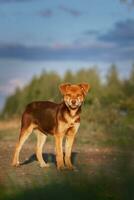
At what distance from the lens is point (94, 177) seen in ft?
19.3

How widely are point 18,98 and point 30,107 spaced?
14.9 meters

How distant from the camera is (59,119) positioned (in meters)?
10.0

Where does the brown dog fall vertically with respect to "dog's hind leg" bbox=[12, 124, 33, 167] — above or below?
above

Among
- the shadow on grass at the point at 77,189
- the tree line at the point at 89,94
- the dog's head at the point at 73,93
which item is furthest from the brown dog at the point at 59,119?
the tree line at the point at 89,94

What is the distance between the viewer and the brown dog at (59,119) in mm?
9219

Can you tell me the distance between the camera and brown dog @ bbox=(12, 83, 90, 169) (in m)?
9.22

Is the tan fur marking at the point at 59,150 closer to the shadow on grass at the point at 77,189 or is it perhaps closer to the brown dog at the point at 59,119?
the brown dog at the point at 59,119

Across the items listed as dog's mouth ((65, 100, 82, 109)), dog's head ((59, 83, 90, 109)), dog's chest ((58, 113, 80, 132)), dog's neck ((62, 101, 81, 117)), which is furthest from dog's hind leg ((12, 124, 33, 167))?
dog's head ((59, 83, 90, 109))

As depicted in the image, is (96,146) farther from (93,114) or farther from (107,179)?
(107,179)

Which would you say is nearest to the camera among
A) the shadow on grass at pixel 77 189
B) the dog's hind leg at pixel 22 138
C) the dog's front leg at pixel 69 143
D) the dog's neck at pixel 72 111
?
the shadow on grass at pixel 77 189

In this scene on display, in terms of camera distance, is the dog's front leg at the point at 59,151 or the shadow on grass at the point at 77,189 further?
the dog's front leg at the point at 59,151

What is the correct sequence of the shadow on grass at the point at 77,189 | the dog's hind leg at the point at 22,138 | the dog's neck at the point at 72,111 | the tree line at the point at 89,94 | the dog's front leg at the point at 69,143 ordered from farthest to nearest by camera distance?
the tree line at the point at 89,94 < the dog's hind leg at the point at 22,138 < the dog's front leg at the point at 69,143 < the dog's neck at the point at 72,111 < the shadow on grass at the point at 77,189

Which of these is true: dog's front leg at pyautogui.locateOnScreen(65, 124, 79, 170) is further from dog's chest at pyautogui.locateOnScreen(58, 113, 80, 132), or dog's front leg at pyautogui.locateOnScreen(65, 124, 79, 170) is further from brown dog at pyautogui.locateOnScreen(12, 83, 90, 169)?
dog's chest at pyautogui.locateOnScreen(58, 113, 80, 132)

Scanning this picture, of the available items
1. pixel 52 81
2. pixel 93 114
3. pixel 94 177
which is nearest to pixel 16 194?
pixel 94 177
